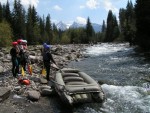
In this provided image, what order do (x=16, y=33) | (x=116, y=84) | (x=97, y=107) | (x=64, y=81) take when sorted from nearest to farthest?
(x=97, y=107), (x=64, y=81), (x=116, y=84), (x=16, y=33)

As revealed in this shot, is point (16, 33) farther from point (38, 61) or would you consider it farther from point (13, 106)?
point (13, 106)

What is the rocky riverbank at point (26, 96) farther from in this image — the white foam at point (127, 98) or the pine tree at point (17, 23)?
the pine tree at point (17, 23)

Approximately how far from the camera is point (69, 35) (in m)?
157

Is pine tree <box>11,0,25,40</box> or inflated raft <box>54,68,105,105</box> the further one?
pine tree <box>11,0,25,40</box>

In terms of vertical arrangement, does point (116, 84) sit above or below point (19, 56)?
below

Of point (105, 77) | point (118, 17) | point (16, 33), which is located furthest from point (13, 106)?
point (118, 17)

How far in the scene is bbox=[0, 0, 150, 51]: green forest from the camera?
1623 inches

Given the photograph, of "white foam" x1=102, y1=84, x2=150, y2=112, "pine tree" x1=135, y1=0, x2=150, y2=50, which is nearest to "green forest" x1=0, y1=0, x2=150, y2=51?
"pine tree" x1=135, y1=0, x2=150, y2=50

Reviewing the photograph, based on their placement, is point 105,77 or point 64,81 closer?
point 64,81

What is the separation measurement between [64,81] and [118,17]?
436 ft

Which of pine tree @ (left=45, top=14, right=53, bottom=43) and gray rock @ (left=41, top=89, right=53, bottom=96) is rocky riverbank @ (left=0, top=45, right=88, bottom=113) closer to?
gray rock @ (left=41, top=89, right=53, bottom=96)

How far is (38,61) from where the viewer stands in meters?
27.1

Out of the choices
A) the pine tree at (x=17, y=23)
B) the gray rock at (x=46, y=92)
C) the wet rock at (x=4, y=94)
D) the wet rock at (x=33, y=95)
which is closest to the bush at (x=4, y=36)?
the pine tree at (x=17, y=23)

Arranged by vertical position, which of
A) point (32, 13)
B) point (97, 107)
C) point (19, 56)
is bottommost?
point (97, 107)
